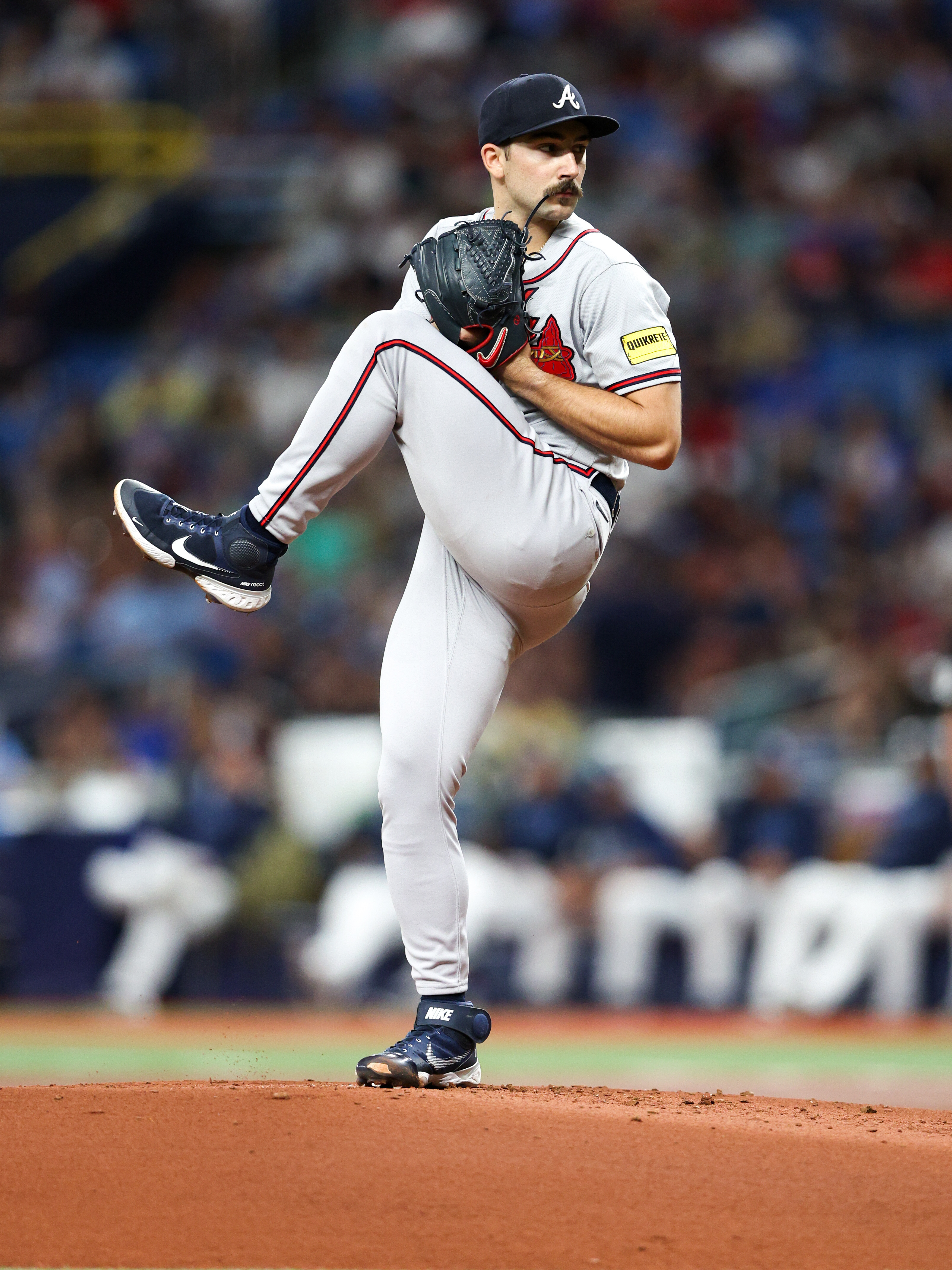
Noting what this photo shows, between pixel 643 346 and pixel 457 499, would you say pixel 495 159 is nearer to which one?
pixel 643 346

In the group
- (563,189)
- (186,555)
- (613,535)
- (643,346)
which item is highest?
(613,535)

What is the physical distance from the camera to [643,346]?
154 inches

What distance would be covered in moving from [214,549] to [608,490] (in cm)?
91

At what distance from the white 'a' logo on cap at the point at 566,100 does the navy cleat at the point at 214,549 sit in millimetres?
Result: 1141

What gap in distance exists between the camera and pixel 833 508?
1188cm

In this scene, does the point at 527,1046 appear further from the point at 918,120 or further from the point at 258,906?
the point at 918,120

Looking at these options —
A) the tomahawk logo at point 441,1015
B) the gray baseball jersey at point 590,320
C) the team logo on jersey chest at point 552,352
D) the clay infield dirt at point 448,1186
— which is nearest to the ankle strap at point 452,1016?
the tomahawk logo at point 441,1015

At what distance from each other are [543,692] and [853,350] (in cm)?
369

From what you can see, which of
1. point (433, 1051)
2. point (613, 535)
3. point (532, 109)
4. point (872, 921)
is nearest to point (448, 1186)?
point (433, 1051)

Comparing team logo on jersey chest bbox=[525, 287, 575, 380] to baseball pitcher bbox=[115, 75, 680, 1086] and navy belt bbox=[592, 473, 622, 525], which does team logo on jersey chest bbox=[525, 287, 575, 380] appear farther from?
navy belt bbox=[592, 473, 622, 525]

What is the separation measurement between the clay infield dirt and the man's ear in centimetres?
208

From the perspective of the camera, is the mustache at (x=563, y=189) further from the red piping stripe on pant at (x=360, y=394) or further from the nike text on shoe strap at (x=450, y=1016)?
the nike text on shoe strap at (x=450, y=1016)

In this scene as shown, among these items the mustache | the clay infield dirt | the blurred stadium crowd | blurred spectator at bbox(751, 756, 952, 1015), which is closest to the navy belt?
the mustache

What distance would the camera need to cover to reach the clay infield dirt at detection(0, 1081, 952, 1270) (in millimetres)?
3076
